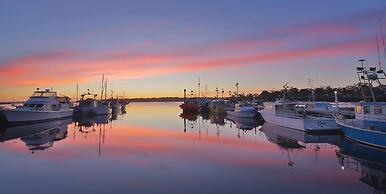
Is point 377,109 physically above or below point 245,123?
above

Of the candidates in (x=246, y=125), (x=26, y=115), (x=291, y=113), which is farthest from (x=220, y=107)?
(x=26, y=115)

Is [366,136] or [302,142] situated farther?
[302,142]

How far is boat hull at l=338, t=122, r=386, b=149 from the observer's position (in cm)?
1971

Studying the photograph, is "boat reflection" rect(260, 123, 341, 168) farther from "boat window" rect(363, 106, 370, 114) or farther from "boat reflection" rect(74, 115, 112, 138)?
"boat reflection" rect(74, 115, 112, 138)

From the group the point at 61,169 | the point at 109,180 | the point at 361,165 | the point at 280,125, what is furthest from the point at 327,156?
the point at 280,125

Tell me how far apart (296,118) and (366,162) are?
50.4ft

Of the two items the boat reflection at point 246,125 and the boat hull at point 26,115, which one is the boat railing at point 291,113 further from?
the boat hull at point 26,115

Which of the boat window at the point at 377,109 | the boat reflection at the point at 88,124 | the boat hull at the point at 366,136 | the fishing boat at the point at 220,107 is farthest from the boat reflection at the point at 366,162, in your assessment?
the fishing boat at the point at 220,107

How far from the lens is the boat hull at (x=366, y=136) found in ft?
64.7

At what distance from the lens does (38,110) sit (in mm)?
42812

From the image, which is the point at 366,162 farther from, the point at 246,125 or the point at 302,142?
the point at 246,125

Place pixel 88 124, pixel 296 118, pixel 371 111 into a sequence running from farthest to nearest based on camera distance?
pixel 88 124, pixel 296 118, pixel 371 111

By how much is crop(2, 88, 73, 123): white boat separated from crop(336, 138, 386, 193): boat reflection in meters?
33.0

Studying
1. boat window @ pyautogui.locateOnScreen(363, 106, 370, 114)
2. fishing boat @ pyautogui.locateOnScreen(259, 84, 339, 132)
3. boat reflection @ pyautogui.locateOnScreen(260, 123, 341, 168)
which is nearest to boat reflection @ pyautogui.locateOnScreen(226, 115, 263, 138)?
fishing boat @ pyautogui.locateOnScreen(259, 84, 339, 132)
